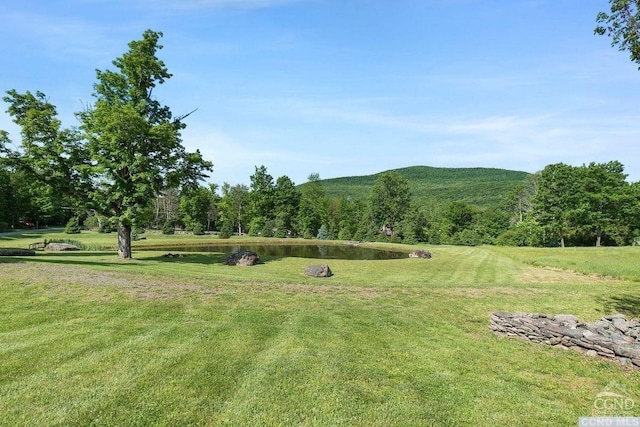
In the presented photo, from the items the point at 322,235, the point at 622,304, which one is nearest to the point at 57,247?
the point at 622,304

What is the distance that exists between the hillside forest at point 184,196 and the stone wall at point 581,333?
22793 millimetres

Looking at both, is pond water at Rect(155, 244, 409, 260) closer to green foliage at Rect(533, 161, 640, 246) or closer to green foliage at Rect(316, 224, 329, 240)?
green foliage at Rect(316, 224, 329, 240)

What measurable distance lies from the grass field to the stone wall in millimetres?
426

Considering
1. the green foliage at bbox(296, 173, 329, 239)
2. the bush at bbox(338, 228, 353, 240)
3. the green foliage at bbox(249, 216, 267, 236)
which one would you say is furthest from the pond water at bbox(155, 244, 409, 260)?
the green foliage at bbox(296, 173, 329, 239)

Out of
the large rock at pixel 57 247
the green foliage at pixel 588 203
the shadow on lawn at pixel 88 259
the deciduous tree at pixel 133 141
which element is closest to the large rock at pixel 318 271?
the shadow on lawn at pixel 88 259

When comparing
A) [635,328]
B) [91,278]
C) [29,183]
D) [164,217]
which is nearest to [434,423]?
[635,328]

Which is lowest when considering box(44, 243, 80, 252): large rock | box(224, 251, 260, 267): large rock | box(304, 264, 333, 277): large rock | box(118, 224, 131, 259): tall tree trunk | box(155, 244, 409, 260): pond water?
box(155, 244, 409, 260): pond water

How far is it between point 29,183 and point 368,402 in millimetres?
29371

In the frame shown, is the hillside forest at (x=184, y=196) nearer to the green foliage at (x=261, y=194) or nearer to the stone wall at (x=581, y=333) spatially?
the green foliage at (x=261, y=194)

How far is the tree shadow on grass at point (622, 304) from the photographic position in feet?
49.0

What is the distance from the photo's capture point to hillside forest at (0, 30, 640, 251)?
24656mm

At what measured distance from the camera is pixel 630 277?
22.8 metres

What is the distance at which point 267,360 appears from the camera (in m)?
8.35

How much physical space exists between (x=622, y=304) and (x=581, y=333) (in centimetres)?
782
